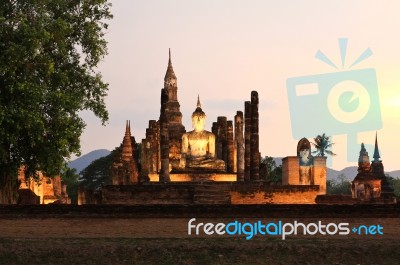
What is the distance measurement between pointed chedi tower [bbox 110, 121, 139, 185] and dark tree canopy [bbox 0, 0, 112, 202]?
55.2ft

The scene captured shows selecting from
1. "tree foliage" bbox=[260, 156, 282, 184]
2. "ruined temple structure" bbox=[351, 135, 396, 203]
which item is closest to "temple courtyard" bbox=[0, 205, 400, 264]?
"tree foliage" bbox=[260, 156, 282, 184]

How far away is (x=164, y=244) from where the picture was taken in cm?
1908

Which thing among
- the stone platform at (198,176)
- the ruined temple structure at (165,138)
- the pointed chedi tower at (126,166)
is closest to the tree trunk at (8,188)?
the ruined temple structure at (165,138)

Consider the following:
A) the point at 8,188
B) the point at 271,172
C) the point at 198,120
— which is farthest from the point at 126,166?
the point at 271,172

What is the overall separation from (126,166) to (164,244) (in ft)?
80.7

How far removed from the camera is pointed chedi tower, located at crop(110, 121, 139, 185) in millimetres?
41656

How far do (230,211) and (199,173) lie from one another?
23.1m

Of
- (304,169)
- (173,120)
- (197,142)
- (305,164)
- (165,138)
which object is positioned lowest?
(304,169)

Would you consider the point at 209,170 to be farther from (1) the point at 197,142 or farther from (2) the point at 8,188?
(2) the point at 8,188

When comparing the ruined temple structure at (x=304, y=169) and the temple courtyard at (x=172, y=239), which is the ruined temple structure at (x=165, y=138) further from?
the temple courtyard at (x=172, y=239)

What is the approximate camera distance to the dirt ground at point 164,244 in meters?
18.3

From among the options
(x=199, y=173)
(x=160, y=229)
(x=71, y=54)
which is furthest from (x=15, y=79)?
(x=199, y=173)

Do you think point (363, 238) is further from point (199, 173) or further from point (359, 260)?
point (199, 173)

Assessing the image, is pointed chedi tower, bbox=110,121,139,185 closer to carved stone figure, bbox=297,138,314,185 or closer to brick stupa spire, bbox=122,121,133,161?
brick stupa spire, bbox=122,121,133,161
